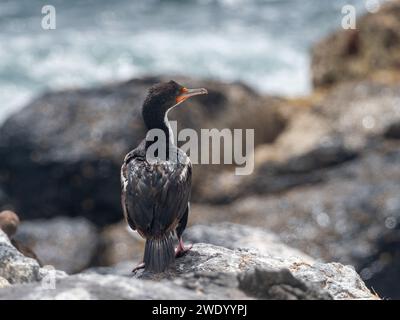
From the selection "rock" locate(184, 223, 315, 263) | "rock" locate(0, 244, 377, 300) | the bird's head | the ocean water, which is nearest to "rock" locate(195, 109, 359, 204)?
"rock" locate(184, 223, 315, 263)

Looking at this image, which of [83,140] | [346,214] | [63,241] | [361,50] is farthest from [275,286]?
[361,50]

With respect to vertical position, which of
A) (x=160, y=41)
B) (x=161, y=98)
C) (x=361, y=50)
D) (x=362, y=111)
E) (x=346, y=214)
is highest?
(x=160, y=41)

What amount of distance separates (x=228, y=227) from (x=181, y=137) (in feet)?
10.7

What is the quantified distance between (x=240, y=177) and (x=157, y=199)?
7537mm

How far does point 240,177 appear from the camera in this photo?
14.5 m

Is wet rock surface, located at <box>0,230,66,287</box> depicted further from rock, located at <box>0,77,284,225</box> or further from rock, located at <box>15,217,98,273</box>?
rock, located at <box>0,77,284,225</box>

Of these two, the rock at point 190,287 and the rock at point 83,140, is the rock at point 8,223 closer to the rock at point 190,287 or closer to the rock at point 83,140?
the rock at point 190,287

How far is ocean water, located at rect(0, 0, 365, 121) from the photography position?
2827cm

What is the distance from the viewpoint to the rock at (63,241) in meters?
13.2

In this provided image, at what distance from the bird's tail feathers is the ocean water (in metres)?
19.2

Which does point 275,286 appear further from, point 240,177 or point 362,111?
point 362,111

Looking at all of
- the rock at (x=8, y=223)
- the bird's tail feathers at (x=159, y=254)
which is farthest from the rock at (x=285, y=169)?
the bird's tail feathers at (x=159, y=254)

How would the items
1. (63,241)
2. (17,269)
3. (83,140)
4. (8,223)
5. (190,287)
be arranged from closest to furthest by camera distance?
(190,287)
(17,269)
(8,223)
(63,241)
(83,140)

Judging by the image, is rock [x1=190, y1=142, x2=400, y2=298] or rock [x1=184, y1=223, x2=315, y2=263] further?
rock [x1=190, y1=142, x2=400, y2=298]
